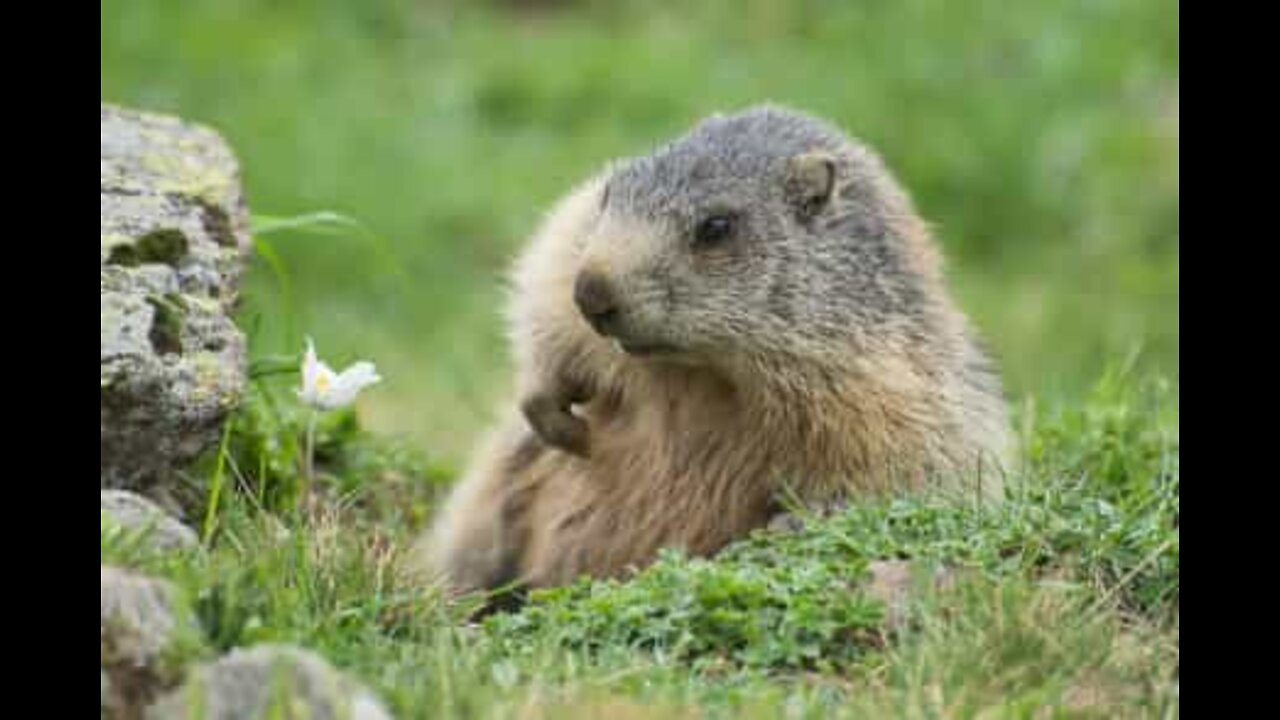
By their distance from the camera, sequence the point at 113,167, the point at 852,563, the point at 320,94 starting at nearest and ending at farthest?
the point at 852,563 < the point at 113,167 < the point at 320,94

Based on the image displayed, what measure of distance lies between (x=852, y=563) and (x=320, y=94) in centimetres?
843

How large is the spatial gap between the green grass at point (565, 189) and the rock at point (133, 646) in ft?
0.16

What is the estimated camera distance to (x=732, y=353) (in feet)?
→ 18.8

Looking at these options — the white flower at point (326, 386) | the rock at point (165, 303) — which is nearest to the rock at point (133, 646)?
the rock at point (165, 303)

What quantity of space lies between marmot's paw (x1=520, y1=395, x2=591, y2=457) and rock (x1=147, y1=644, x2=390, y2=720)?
7.49ft

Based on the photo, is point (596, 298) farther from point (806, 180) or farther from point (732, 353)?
point (806, 180)

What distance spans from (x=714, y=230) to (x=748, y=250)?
0.10 metres

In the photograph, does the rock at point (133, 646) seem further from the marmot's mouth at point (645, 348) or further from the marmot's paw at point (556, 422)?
the marmot's paw at point (556, 422)

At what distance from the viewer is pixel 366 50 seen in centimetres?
1362

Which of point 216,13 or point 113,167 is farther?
point 216,13

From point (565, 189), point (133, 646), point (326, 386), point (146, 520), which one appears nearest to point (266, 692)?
point (133, 646)

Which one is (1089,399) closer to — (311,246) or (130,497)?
(130,497)

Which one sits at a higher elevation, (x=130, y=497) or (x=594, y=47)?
(x=594, y=47)

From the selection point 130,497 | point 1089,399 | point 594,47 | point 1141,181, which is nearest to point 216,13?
point 594,47
